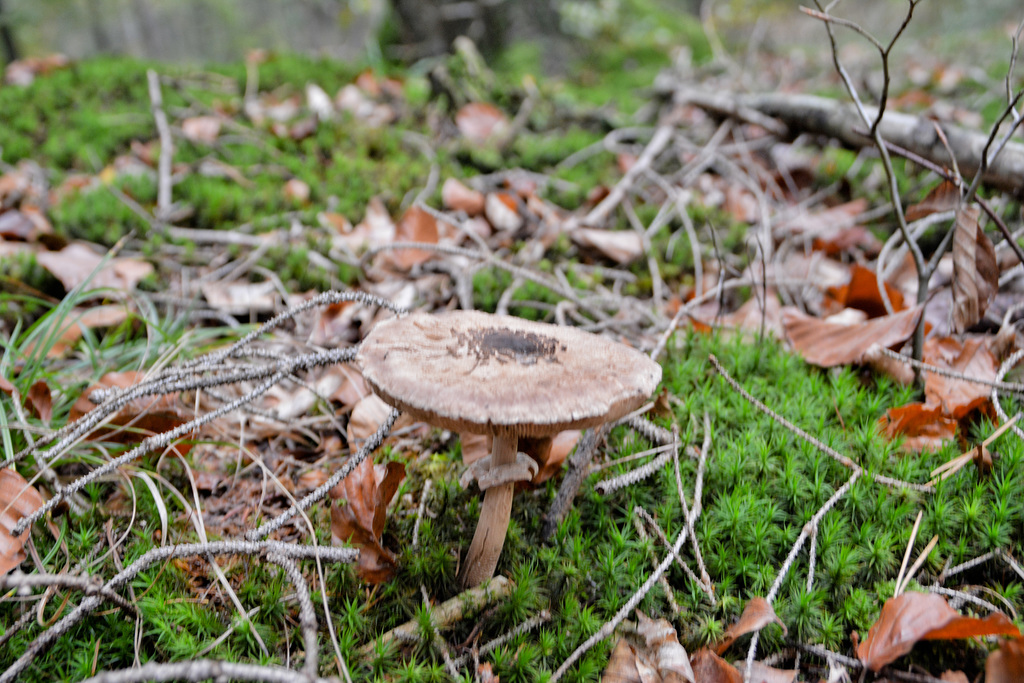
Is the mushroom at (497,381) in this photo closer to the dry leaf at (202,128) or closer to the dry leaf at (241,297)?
the dry leaf at (241,297)

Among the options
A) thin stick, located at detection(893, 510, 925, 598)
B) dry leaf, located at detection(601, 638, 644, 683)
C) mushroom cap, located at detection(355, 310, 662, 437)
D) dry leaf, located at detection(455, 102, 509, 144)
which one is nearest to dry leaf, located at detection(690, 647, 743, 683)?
dry leaf, located at detection(601, 638, 644, 683)

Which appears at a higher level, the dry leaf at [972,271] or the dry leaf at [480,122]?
the dry leaf at [480,122]

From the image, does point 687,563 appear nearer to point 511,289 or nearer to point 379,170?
point 511,289

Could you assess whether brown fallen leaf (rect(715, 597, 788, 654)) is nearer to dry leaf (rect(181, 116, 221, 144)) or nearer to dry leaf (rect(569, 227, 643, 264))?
dry leaf (rect(569, 227, 643, 264))

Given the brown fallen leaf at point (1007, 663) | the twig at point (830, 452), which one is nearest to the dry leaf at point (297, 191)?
the twig at point (830, 452)

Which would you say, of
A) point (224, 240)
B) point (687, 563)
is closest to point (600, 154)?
point (224, 240)

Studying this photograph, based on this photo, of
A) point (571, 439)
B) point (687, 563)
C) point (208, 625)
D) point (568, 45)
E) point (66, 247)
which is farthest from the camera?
point (568, 45)
